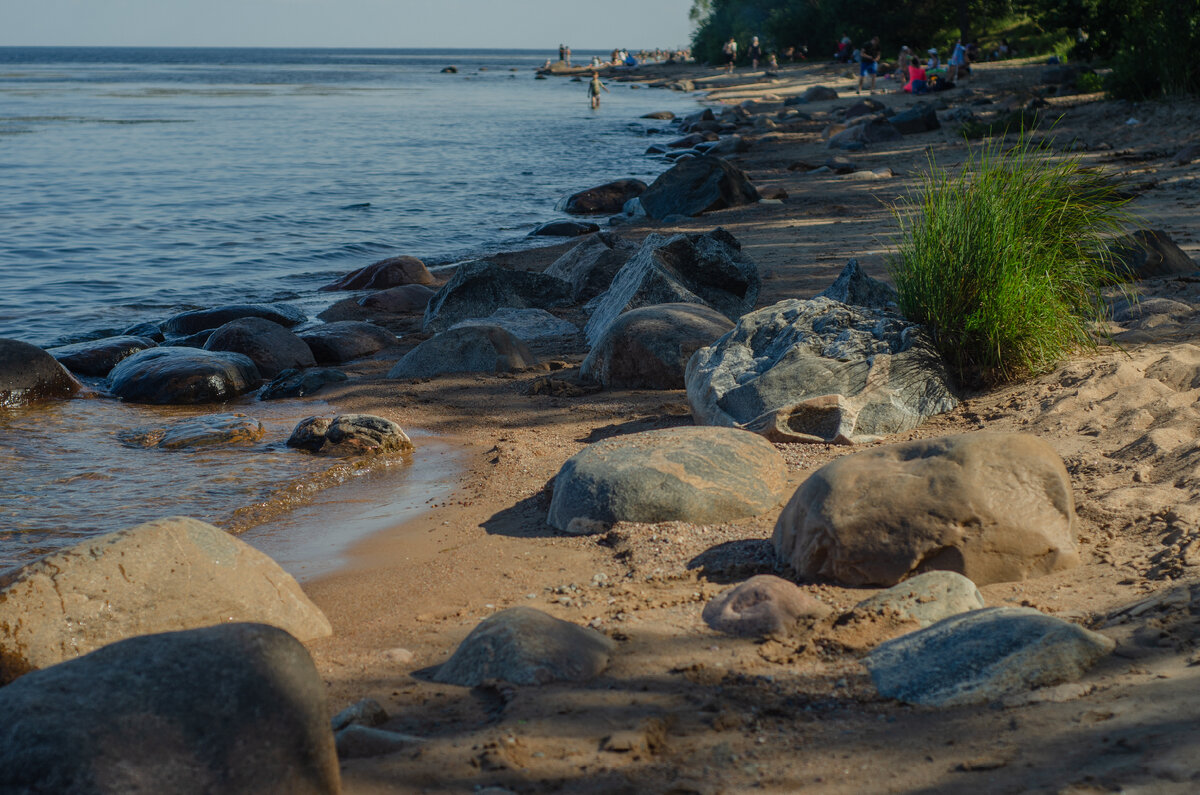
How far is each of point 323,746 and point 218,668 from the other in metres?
0.31

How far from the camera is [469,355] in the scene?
25.5 feet

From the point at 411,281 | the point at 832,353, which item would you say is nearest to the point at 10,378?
the point at 411,281

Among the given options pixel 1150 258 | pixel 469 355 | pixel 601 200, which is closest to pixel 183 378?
pixel 469 355

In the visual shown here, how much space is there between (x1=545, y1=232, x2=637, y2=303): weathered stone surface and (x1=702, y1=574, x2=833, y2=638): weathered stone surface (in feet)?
22.5

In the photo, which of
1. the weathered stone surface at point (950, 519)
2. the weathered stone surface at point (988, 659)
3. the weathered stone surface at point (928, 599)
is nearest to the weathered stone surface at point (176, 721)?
the weathered stone surface at point (988, 659)

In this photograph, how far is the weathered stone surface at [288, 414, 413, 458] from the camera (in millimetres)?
6039

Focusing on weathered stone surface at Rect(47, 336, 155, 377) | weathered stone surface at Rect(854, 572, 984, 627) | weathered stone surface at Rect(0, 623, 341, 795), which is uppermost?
weathered stone surface at Rect(0, 623, 341, 795)

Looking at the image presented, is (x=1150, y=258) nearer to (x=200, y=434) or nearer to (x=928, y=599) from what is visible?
(x=928, y=599)

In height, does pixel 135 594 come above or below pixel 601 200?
below

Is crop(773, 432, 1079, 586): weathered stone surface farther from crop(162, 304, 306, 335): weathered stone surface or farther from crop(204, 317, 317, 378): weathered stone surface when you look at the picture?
crop(162, 304, 306, 335): weathered stone surface

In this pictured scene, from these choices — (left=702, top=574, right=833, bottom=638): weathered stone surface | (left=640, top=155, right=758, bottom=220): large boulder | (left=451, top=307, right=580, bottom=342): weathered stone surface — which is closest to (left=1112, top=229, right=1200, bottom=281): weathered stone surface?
(left=451, top=307, right=580, bottom=342): weathered stone surface

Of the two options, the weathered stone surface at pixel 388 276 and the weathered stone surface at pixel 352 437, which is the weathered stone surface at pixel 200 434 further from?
the weathered stone surface at pixel 388 276

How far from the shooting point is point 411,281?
11.7 m

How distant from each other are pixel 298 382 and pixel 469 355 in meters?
1.39
